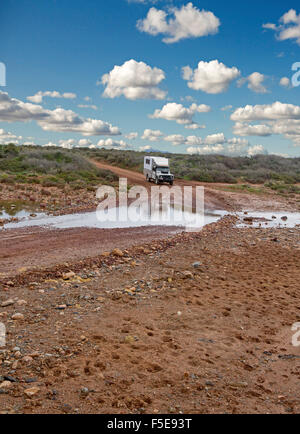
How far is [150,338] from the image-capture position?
5402 mm

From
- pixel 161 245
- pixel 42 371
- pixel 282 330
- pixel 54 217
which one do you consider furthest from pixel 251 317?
pixel 54 217

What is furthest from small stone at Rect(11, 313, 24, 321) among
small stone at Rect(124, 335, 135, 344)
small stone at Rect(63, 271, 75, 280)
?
small stone at Rect(63, 271, 75, 280)

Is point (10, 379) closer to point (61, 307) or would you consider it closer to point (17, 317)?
point (17, 317)

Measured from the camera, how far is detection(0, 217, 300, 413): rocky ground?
4051 millimetres

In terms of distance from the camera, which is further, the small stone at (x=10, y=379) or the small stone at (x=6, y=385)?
the small stone at (x=10, y=379)

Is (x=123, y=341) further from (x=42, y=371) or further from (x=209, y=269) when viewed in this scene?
(x=209, y=269)

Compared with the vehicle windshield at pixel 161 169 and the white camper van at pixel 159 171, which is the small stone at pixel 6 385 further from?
the vehicle windshield at pixel 161 169

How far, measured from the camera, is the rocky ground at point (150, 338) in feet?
13.3

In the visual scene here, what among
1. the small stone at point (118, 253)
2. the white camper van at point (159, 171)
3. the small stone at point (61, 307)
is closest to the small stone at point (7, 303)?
the small stone at point (61, 307)

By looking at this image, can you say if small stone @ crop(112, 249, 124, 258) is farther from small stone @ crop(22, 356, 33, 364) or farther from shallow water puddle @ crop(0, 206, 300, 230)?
small stone @ crop(22, 356, 33, 364)

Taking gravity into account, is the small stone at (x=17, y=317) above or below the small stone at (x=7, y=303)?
below

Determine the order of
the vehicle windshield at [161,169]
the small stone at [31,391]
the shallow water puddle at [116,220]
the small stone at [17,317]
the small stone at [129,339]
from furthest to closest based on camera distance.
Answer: the vehicle windshield at [161,169] < the shallow water puddle at [116,220] < the small stone at [17,317] < the small stone at [129,339] < the small stone at [31,391]

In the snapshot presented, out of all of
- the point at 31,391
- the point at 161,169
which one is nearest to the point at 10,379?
the point at 31,391

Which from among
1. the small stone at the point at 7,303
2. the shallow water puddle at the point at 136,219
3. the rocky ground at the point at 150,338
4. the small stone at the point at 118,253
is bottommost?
the rocky ground at the point at 150,338
